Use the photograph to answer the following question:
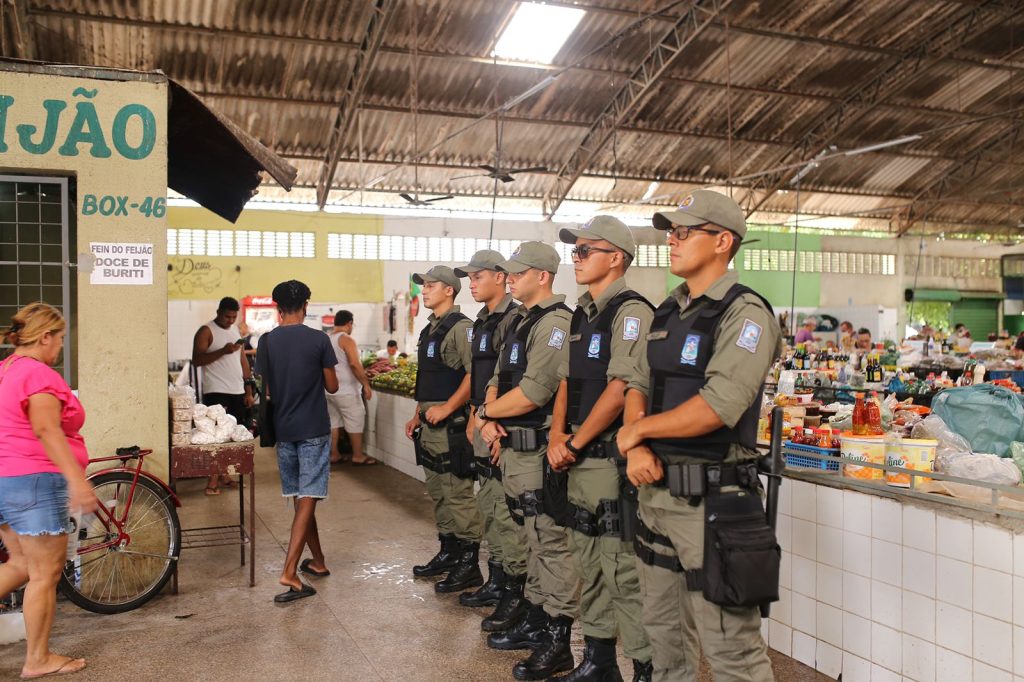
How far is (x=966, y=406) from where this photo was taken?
387 cm

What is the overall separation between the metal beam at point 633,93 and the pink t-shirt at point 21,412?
44.1 feet

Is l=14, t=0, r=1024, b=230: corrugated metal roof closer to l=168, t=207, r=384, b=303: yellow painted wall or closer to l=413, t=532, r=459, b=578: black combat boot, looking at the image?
l=168, t=207, r=384, b=303: yellow painted wall

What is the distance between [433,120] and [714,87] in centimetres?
594

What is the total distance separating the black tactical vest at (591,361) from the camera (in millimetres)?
3451

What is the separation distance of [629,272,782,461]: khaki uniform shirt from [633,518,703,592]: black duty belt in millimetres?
379

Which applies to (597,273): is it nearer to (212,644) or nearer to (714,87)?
(212,644)

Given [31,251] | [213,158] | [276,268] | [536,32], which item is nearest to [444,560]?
[213,158]

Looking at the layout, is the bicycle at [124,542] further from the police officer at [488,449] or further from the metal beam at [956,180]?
the metal beam at [956,180]

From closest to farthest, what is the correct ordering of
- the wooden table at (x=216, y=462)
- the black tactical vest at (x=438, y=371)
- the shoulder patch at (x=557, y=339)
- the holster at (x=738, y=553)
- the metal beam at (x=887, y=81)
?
1. the holster at (x=738, y=553)
2. the shoulder patch at (x=557, y=339)
3. the wooden table at (x=216, y=462)
4. the black tactical vest at (x=438, y=371)
5. the metal beam at (x=887, y=81)

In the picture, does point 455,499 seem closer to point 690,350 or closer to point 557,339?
point 557,339

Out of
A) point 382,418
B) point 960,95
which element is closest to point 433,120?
point 382,418

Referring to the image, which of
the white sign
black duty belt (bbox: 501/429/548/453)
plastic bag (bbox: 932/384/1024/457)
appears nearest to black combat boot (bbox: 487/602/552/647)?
black duty belt (bbox: 501/429/548/453)

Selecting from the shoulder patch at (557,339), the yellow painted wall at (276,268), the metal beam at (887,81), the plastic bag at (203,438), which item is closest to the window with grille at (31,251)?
the plastic bag at (203,438)

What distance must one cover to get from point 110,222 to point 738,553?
4.05 m
